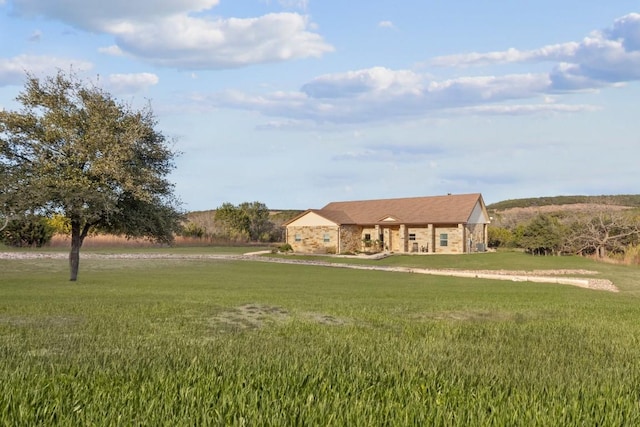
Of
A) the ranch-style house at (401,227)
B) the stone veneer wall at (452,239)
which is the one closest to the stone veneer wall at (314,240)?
the ranch-style house at (401,227)

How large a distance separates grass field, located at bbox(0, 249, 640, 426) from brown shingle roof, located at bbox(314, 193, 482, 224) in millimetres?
36873

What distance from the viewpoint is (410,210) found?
51656 mm

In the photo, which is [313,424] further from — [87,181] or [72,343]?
[87,181]

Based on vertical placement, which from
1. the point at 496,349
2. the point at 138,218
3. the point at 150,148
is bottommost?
the point at 496,349

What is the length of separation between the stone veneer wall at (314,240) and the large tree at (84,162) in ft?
89.1

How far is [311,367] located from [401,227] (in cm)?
4470

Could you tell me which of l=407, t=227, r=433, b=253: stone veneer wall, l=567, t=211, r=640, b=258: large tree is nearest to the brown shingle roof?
l=407, t=227, r=433, b=253: stone veneer wall

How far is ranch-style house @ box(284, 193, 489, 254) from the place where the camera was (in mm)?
48406

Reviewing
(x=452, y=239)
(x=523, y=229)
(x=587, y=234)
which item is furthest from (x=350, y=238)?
(x=587, y=234)

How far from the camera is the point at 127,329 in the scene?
28.5ft

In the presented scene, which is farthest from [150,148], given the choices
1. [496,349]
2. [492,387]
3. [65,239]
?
[65,239]

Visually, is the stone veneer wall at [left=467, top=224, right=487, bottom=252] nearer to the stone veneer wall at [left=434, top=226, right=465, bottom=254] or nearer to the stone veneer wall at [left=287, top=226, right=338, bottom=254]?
the stone veneer wall at [left=434, top=226, right=465, bottom=254]

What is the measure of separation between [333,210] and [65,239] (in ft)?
82.9

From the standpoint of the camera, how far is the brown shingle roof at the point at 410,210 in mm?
48250
